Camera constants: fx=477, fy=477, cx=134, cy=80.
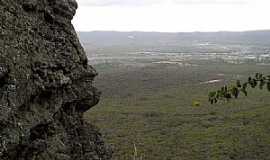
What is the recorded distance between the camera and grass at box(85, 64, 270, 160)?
1272 inches

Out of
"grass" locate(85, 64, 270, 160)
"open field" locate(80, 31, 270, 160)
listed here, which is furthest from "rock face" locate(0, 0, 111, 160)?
"grass" locate(85, 64, 270, 160)

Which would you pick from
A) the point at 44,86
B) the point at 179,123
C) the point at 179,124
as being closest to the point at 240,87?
the point at 44,86

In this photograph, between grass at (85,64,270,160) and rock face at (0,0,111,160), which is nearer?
rock face at (0,0,111,160)

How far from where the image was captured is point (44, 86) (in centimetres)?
875

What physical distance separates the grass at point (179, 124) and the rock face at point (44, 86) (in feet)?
52.9

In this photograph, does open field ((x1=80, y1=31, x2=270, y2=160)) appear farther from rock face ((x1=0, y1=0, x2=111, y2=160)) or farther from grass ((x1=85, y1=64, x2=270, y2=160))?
rock face ((x1=0, y1=0, x2=111, y2=160))

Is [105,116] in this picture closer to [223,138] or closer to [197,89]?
[223,138]

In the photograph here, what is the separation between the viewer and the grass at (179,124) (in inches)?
1272

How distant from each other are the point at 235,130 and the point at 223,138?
353 centimetres

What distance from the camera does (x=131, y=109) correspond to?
2159 inches

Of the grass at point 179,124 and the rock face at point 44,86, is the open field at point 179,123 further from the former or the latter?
the rock face at point 44,86

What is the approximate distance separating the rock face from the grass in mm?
16128

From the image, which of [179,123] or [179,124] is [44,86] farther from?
[179,123]

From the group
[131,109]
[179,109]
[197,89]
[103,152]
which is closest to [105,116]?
[131,109]
